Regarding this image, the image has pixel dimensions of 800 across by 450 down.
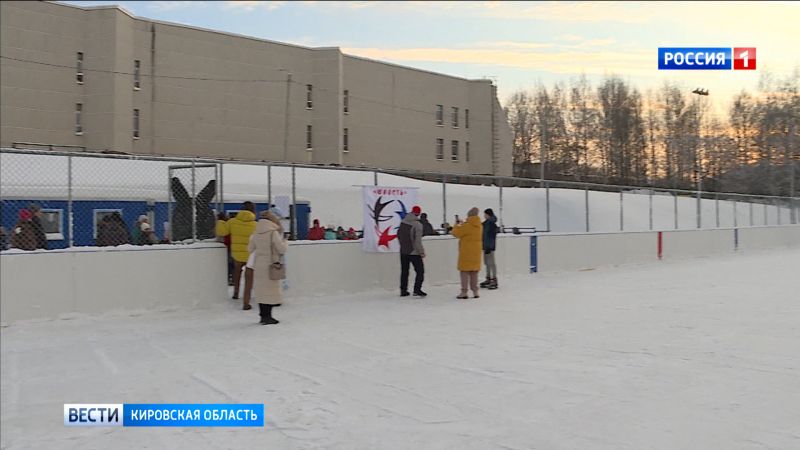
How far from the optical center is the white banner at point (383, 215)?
14.4 meters

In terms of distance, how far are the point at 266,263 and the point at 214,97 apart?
113 ft

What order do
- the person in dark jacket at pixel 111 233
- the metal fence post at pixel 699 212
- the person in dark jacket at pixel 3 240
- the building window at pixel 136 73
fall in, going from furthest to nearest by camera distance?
the building window at pixel 136 73, the metal fence post at pixel 699 212, the person in dark jacket at pixel 111 233, the person in dark jacket at pixel 3 240

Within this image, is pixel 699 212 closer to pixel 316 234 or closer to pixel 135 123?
pixel 316 234

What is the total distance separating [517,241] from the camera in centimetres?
1806

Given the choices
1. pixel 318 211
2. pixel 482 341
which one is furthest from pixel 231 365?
pixel 318 211

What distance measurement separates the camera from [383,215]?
48.0ft

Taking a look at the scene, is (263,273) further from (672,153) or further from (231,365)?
(672,153)

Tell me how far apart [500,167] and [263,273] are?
179ft

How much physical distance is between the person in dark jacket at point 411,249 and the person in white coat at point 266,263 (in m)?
3.69

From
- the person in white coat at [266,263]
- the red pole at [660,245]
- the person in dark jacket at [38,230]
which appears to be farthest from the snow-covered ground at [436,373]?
the red pole at [660,245]

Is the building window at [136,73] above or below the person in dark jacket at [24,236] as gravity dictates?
above

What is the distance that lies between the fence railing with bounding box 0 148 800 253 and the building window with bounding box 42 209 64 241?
0.09ft

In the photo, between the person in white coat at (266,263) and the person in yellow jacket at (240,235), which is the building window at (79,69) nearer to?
the person in yellow jacket at (240,235)

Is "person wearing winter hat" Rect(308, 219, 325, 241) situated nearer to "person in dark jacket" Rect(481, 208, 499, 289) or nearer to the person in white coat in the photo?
"person in dark jacket" Rect(481, 208, 499, 289)
